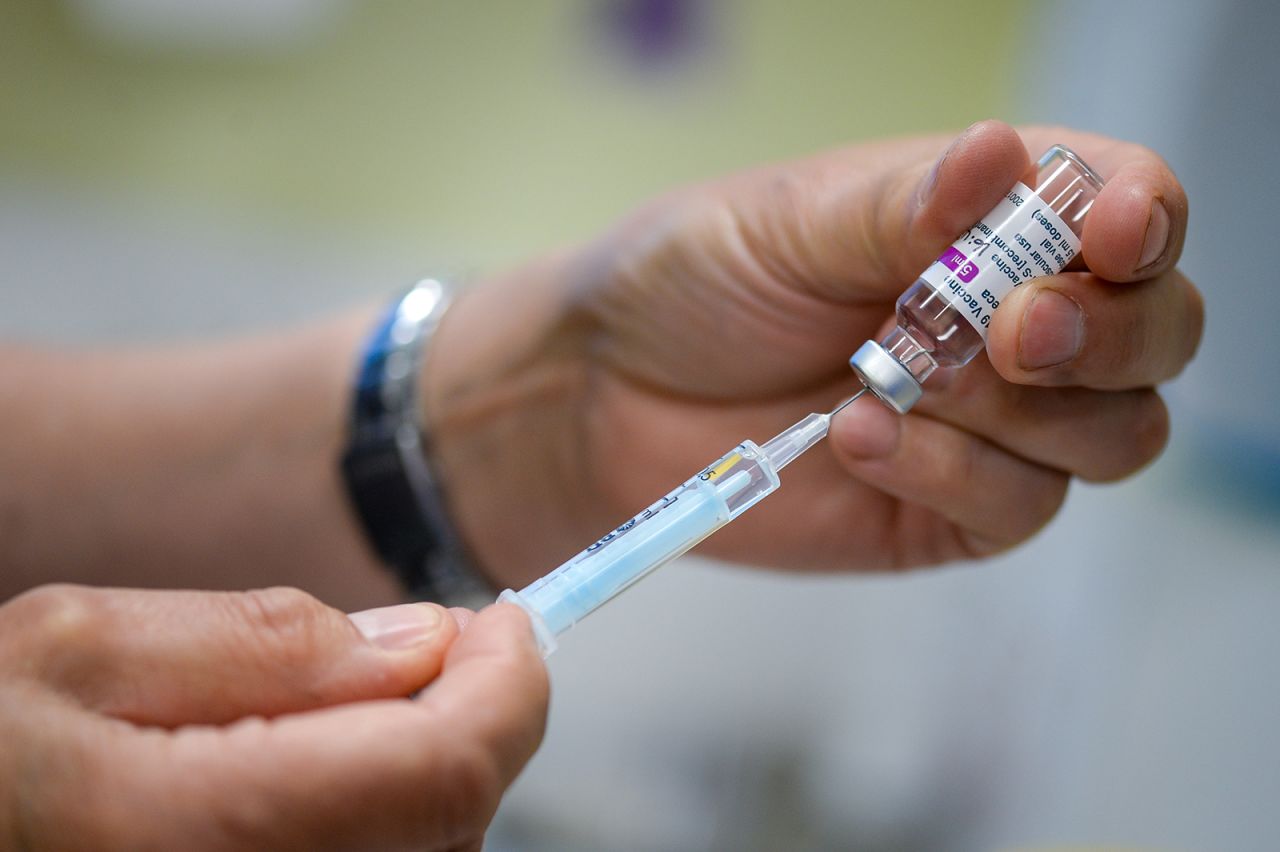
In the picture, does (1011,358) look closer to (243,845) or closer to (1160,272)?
(1160,272)

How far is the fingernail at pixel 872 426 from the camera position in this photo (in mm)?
791

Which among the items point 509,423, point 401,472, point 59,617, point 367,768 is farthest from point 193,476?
point 367,768

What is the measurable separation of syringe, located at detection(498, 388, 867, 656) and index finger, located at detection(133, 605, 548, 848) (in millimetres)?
111

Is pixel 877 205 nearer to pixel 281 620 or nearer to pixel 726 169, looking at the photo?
pixel 281 620

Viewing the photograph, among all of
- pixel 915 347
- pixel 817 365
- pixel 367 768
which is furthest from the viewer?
pixel 817 365

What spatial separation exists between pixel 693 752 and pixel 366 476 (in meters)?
0.50

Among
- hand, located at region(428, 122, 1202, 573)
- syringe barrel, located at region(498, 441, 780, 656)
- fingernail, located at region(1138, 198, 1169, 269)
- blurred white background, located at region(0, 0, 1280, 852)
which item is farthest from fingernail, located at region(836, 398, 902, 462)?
blurred white background, located at region(0, 0, 1280, 852)

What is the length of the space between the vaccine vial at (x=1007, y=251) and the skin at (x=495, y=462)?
0.6 inches

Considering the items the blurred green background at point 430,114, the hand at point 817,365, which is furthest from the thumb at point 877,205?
the blurred green background at point 430,114

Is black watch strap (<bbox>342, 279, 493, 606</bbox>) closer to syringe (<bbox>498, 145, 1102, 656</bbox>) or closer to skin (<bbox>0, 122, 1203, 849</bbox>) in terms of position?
skin (<bbox>0, 122, 1203, 849</bbox>)

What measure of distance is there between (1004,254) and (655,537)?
30 centimetres

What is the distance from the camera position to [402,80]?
196 centimetres

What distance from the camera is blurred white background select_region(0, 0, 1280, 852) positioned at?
3.45 feet

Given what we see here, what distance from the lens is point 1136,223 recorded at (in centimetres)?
59
